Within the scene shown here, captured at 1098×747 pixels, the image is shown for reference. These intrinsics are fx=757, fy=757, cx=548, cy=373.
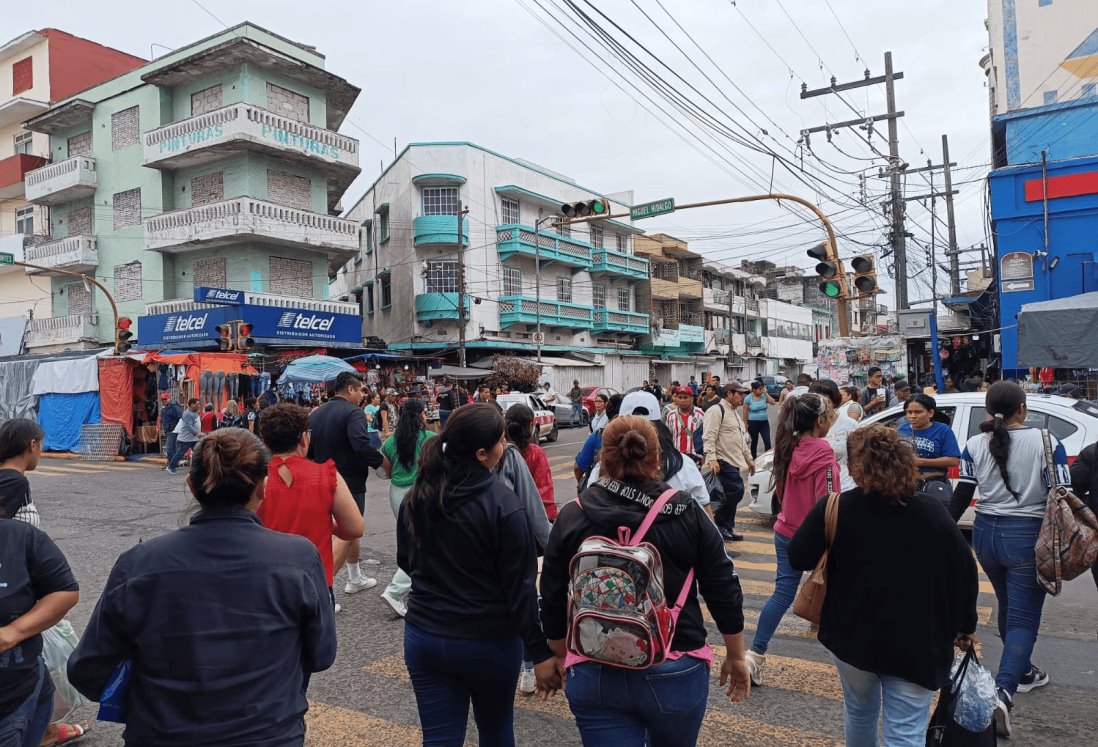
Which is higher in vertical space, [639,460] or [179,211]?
[179,211]

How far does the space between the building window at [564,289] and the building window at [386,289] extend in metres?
8.86

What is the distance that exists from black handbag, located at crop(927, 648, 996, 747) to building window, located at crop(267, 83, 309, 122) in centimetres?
2875

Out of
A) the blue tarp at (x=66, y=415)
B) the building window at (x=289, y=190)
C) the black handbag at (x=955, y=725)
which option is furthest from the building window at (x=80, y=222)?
the black handbag at (x=955, y=725)

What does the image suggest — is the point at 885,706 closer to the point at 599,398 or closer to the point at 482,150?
the point at 599,398

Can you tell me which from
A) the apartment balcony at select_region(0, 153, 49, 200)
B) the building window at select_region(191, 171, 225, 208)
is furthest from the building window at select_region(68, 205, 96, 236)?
the building window at select_region(191, 171, 225, 208)

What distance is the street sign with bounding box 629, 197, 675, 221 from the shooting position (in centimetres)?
1312

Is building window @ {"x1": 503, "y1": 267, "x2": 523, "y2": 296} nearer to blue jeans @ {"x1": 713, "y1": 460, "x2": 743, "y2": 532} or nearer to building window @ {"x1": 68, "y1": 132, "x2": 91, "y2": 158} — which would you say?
building window @ {"x1": 68, "y1": 132, "x2": 91, "y2": 158}

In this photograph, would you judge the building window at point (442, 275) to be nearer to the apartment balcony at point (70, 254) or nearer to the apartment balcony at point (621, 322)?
the apartment balcony at point (621, 322)

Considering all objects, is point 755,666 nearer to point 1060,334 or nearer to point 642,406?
point 642,406

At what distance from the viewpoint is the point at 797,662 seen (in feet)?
16.1

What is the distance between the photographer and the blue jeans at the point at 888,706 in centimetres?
282

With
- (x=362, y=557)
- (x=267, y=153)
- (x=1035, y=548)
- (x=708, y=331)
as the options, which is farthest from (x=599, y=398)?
(x=708, y=331)

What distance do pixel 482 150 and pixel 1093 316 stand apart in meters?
30.3

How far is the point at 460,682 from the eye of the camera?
2.83m
